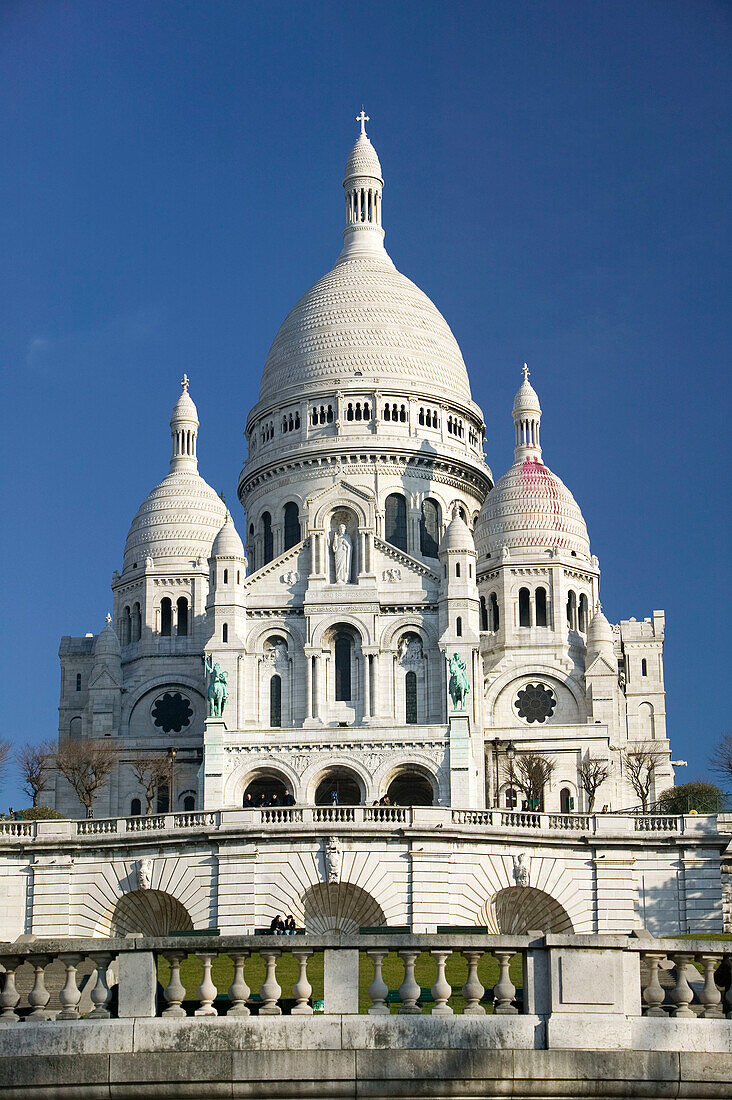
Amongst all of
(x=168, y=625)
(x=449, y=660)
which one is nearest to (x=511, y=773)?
(x=449, y=660)

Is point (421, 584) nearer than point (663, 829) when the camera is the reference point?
No

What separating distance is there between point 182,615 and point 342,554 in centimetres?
1528

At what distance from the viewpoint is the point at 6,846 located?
4734 cm

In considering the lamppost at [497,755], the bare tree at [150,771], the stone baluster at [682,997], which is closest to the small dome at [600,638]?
the lamppost at [497,755]

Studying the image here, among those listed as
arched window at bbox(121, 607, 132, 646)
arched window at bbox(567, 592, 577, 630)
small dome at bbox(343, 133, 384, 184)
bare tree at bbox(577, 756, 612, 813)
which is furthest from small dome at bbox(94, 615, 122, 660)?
small dome at bbox(343, 133, 384, 184)

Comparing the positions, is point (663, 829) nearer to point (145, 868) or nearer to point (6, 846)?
point (145, 868)

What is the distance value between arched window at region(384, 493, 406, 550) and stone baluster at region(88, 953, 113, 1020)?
81.4m

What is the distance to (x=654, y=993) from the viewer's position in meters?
16.8

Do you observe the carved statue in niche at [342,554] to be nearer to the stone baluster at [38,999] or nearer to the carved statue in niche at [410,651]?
the carved statue in niche at [410,651]

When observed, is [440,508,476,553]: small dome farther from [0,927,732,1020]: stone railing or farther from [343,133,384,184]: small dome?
[0,927,732,1020]: stone railing

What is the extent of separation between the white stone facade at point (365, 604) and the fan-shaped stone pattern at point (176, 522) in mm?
156

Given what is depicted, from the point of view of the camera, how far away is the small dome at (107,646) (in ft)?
315

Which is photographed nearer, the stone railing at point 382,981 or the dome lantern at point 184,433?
the stone railing at point 382,981

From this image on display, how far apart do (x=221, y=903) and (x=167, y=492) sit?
61.2 meters
